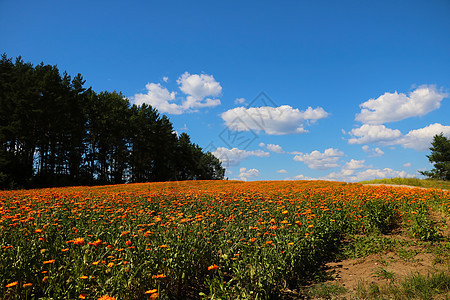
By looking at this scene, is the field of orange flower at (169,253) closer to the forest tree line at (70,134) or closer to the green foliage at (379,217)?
the green foliage at (379,217)

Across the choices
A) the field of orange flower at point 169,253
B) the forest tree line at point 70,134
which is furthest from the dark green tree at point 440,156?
the forest tree line at point 70,134

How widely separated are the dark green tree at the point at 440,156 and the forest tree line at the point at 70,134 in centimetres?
4197

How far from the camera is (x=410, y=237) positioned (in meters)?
6.36

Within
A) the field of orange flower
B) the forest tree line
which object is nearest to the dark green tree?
the field of orange flower

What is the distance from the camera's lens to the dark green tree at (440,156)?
32412mm

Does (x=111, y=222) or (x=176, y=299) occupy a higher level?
(x=111, y=222)

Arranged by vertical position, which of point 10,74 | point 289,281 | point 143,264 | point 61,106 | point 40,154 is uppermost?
point 10,74

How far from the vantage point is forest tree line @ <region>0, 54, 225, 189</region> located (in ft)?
86.1

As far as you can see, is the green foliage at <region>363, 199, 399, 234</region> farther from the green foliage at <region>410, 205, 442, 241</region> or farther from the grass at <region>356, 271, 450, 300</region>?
the grass at <region>356, 271, 450, 300</region>

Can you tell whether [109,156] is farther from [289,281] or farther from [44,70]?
[289,281]

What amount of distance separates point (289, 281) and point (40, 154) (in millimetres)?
35347

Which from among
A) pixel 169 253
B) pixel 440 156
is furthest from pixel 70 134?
pixel 440 156

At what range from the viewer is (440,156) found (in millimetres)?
33062

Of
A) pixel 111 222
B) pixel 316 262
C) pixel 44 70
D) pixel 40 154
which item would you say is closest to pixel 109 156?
pixel 40 154
